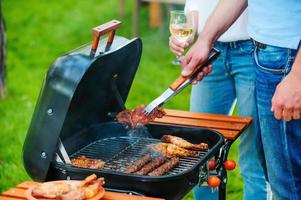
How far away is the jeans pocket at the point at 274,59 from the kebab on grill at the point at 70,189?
83 centimetres

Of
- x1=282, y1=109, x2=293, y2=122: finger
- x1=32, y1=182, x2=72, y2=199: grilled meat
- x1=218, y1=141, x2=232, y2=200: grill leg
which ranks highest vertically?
x1=282, y1=109, x2=293, y2=122: finger

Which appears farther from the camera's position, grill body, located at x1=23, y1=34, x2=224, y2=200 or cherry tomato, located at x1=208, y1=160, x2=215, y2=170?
cherry tomato, located at x1=208, y1=160, x2=215, y2=170

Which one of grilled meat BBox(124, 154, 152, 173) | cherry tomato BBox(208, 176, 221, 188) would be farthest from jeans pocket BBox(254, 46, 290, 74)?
grilled meat BBox(124, 154, 152, 173)

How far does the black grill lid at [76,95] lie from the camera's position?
2.99 meters

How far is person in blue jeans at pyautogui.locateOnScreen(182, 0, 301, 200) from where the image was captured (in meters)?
2.84

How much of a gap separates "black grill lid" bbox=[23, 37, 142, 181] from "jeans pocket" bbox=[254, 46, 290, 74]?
68 centimetres

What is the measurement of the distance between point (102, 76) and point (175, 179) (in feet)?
2.35

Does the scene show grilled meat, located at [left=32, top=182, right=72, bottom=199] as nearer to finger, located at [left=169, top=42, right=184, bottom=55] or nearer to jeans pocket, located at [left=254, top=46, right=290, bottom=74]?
jeans pocket, located at [left=254, top=46, right=290, bottom=74]

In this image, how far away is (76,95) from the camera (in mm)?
3279

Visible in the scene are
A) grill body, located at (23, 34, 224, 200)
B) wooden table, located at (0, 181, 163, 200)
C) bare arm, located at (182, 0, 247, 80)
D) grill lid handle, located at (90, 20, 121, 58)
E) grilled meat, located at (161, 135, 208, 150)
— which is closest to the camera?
wooden table, located at (0, 181, 163, 200)

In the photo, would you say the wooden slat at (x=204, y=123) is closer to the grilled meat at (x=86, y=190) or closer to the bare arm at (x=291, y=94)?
the bare arm at (x=291, y=94)

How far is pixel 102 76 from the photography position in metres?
3.41

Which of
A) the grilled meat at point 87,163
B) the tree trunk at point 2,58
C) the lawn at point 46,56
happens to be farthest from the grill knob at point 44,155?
the tree trunk at point 2,58

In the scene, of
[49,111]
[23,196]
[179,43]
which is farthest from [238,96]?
[23,196]
